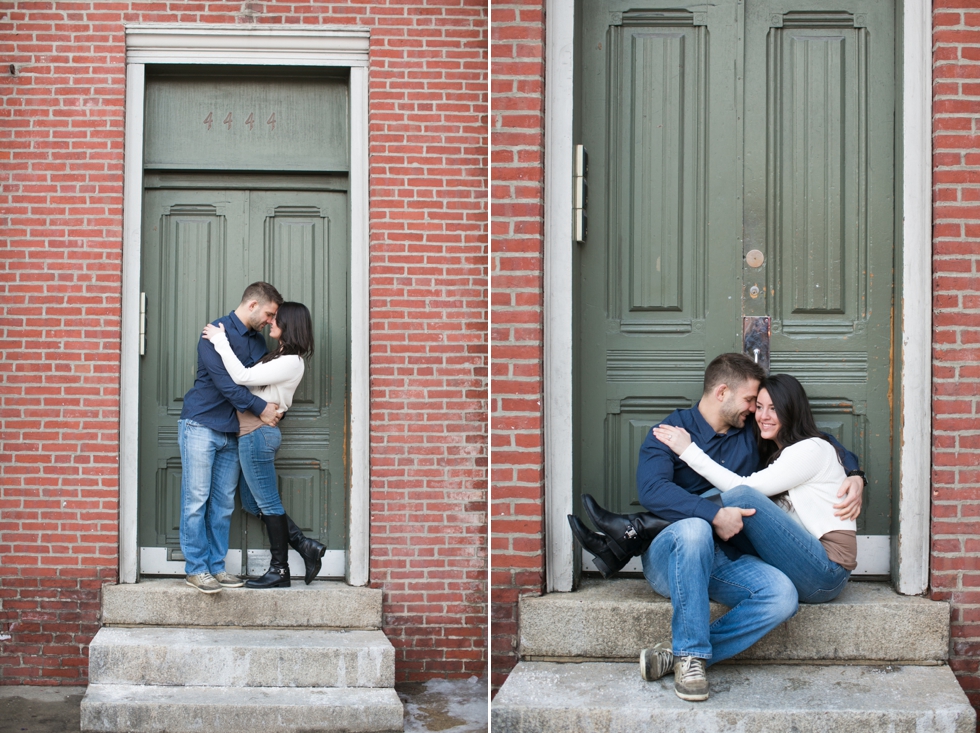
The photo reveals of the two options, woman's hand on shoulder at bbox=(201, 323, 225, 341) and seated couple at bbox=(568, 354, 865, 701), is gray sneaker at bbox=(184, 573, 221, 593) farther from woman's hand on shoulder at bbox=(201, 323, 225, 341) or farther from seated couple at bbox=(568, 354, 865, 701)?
seated couple at bbox=(568, 354, 865, 701)

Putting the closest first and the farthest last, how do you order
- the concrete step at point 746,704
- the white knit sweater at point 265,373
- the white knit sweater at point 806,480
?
the concrete step at point 746,704, the white knit sweater at point 806,480, the white knit sweater at point 265,373

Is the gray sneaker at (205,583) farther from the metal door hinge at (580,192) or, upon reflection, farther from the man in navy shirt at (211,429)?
the metal door hinge at (580,192)

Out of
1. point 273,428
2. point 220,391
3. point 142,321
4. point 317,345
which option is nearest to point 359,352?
point 317,345

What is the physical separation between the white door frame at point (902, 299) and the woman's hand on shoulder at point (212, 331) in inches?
77.2

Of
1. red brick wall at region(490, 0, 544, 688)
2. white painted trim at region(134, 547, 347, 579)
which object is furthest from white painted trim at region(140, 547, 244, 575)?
red brick wall at region(490, 0, 544, 688)

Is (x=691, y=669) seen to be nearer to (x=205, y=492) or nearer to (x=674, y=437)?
(x=674, y=437)

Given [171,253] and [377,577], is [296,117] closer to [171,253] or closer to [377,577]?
[171,253]

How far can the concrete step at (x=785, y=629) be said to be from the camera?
4.41 meters

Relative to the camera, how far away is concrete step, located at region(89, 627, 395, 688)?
495 centimetres

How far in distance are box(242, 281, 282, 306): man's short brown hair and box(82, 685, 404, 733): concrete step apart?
224 centimetres

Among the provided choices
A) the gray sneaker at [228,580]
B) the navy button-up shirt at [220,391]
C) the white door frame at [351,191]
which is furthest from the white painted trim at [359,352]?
the gray sneaker at [228,580]

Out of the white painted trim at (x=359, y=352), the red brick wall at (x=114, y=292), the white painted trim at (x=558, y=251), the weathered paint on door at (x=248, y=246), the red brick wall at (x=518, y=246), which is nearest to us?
the red brick wall at (x=518, y=246)

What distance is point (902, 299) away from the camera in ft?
15.5

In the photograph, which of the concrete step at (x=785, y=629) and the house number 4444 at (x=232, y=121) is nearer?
the concrete step at (x=785, y=629)
